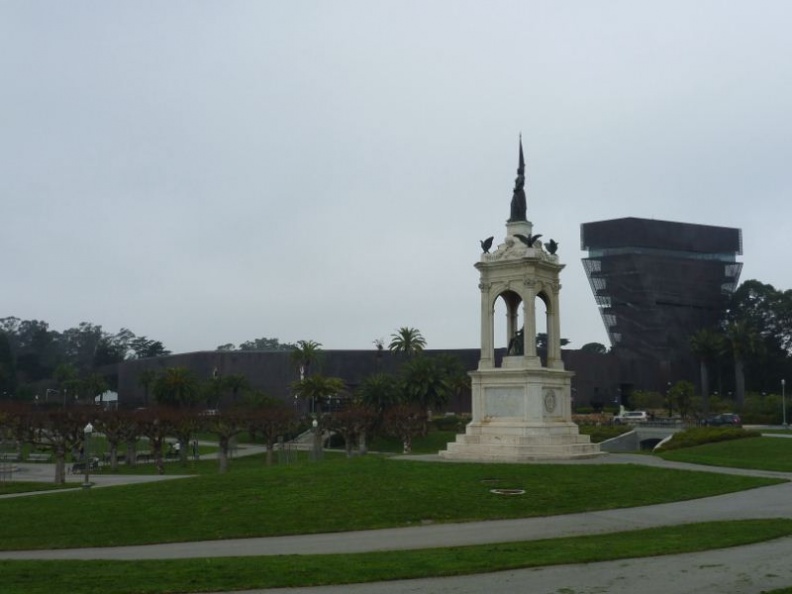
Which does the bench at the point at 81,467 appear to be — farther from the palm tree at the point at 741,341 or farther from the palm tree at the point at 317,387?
the palm tree at the point at 741,341

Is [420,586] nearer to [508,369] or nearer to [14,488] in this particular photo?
[508,369]

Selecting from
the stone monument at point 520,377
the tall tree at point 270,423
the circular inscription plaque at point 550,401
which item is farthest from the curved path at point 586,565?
the tall tree at point 270,423

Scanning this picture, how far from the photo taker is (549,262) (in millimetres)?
40500

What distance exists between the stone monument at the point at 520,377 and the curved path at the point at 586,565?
10.5 m

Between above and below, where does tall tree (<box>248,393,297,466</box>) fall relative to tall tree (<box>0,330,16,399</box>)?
below

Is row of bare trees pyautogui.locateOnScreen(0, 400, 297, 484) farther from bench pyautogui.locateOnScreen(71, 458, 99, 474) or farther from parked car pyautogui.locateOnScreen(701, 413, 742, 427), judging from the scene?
parked car pyautogui.locateOnScreen(701, 413, 742, 427)

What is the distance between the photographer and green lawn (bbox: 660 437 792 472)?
36.1m

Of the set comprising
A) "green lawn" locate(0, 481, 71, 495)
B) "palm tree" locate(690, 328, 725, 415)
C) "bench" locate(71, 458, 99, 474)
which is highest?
"palm tree" locate(690, 328, 725, 415)

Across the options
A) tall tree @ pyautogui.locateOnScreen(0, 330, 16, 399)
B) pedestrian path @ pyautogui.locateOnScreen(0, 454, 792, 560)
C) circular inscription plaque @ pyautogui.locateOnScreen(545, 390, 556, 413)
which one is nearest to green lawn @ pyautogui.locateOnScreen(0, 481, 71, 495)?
pedestrian path @ pyautogui.locateOnScreen(0, 454, 792, 560)

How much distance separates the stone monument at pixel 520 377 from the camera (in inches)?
1432

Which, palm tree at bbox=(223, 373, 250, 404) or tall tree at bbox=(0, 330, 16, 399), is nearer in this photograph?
palm tree at bbox=(223, 373, 250, 404)

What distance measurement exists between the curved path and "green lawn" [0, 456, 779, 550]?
100 cm

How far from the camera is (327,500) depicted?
80.8ft

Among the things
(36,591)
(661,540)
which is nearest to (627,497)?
(661,540)
